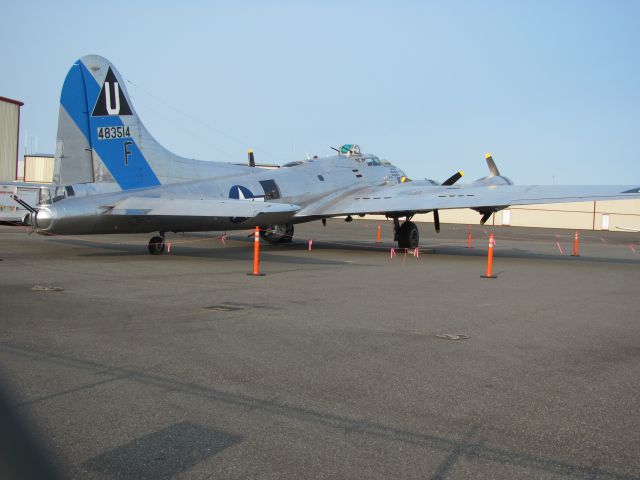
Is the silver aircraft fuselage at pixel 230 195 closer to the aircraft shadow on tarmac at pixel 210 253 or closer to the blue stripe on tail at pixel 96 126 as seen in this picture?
the blue stripe on tail at pixel 96 126

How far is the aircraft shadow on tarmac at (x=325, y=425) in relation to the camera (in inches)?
173

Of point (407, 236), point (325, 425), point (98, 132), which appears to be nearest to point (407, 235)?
point (407, 236)

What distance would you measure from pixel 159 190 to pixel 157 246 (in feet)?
6.93

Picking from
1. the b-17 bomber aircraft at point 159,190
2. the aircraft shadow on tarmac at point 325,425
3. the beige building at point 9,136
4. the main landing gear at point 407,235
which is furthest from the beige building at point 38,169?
the aircraft shadow on tarmac at point 325,425

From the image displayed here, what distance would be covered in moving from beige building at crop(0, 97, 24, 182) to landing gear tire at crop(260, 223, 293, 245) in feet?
82.4

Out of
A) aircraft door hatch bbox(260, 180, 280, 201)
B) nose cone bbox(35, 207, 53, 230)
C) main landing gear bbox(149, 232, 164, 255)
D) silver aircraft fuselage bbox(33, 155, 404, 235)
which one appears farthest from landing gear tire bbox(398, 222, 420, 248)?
nose cone bbox(35, 207, 53, 230)

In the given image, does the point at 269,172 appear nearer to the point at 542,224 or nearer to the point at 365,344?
the point at 365,344

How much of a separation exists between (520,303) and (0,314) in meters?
8.89

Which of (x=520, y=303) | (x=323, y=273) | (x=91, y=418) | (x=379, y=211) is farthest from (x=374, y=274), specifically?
(x=91, y=418)

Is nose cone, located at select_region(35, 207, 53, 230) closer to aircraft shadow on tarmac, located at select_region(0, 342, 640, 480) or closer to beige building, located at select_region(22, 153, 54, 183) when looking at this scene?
aircraft shadow on tarmac, located at select_region(0, 342, 640, 480)

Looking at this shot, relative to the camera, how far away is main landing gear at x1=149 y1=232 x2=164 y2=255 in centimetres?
2020

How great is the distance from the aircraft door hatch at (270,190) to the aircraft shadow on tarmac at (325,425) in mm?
16693

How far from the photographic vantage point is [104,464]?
4.32 metres

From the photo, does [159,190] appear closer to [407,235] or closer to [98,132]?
[98,132]
